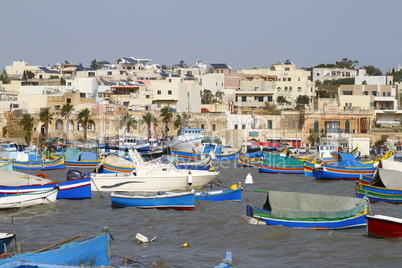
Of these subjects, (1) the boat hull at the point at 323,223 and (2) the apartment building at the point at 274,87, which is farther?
(2) the apartment building at the point at 274,87

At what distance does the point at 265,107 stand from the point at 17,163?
143 ft

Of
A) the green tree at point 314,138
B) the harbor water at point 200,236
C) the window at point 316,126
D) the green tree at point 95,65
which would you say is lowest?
the harbor water at point 200,236

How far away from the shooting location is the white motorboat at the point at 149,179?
31281mm

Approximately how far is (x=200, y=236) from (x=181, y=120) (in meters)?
53.1

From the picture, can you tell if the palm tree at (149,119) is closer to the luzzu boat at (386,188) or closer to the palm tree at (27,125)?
the palm tree at (27,125)

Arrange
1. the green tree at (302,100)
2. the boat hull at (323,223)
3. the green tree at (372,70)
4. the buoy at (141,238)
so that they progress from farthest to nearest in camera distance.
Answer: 1. the green tree at (372,70)
2. the green tree at (302,100)
3. the boat hull at (323,223)
4. the buoy at (141,238)

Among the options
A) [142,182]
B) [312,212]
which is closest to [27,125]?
[142,182]

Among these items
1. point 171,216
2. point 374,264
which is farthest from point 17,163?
point 374,264

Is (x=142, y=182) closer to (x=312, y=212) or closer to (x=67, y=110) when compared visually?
(x=312, y=212)

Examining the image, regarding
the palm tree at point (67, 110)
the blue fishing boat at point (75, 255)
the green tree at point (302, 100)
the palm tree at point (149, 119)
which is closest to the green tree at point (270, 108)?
the green tree at point (302, 100)

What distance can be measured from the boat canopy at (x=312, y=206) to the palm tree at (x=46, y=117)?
2047 inches

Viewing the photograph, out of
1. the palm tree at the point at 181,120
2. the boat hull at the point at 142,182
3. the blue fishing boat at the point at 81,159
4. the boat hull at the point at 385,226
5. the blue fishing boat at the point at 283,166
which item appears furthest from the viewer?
the palm tree at the point at 181,120

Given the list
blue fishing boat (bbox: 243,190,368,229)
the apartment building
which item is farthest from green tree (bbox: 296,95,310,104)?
blue fishing boat (bbox: 243,190,368,229)

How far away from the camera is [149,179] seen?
31328 mm
